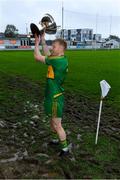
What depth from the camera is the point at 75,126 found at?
952 cm

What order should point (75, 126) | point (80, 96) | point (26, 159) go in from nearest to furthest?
point (26, 159), point (75, 126), point (80, 96)

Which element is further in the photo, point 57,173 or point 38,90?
point 38,90

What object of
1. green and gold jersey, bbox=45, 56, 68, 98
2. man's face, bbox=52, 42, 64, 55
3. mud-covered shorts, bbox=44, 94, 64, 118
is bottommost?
mud-covered shorts, bbox=44, 94, 64, 118

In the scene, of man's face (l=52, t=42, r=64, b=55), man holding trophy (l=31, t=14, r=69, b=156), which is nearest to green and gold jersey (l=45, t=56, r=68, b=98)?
man holding trophy (l=31, t=14, r=69, b=156)

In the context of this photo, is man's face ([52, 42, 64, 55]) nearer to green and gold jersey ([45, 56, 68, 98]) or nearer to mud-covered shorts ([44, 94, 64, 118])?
green and gold jersey ([45, 56, 68, 98])

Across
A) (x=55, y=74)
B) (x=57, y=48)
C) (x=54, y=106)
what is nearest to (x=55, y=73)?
(x=55, y=74)

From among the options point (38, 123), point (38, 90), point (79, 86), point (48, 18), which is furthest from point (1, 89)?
point (48, 18)

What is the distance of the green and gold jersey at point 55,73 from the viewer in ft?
22.7

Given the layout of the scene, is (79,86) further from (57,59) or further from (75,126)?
(57,59)

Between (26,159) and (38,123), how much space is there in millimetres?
2721

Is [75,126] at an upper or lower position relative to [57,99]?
lower

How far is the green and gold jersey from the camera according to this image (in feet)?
22.7

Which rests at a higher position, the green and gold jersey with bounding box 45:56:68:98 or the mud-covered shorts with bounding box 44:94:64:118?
the green and gold jersey with bounding box 45:56:68:98

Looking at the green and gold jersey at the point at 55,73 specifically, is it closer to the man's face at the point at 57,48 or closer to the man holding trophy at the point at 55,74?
the man holding trophy at the point at 55,74
